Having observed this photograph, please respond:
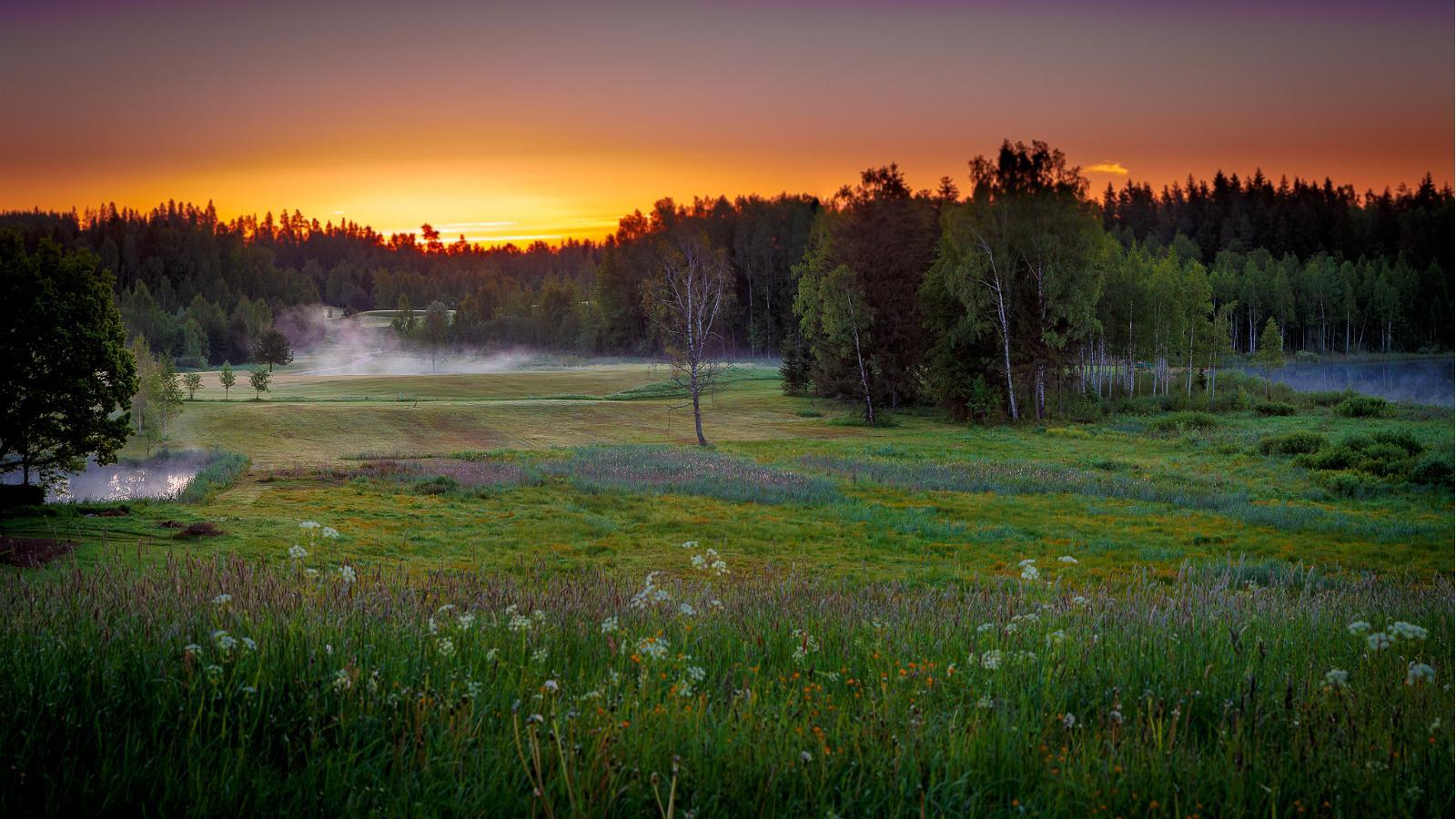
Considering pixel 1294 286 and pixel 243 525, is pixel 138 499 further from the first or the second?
pixel 1294 286

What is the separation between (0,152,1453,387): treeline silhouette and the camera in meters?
50.9

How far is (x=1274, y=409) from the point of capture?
170ft

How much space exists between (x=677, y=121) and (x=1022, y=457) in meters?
23.8

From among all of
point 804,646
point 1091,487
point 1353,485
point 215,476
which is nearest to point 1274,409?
point 1353,485

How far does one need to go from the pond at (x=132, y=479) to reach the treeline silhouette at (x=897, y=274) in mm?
7748

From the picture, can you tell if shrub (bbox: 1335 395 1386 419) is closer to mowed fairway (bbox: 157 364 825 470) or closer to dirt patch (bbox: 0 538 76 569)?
mowed fairway (bbox: 157 364 825 470)

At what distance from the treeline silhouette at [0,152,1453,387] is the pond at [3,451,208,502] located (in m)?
7.75

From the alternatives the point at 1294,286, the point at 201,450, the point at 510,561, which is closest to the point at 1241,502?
the point at 510,561

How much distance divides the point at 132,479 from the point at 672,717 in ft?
116

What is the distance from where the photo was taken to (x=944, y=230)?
164 feet

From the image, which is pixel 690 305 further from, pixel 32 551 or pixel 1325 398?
pixel 1325 398

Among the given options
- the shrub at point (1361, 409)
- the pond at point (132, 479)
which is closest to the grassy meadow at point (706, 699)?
the pond at point (132, 479)

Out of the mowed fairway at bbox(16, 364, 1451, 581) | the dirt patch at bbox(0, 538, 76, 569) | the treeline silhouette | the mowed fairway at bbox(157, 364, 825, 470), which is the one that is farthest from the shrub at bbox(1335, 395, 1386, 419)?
the dirt patch at bbox(0, 538, 76, 569)

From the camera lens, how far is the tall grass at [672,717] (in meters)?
3.00
